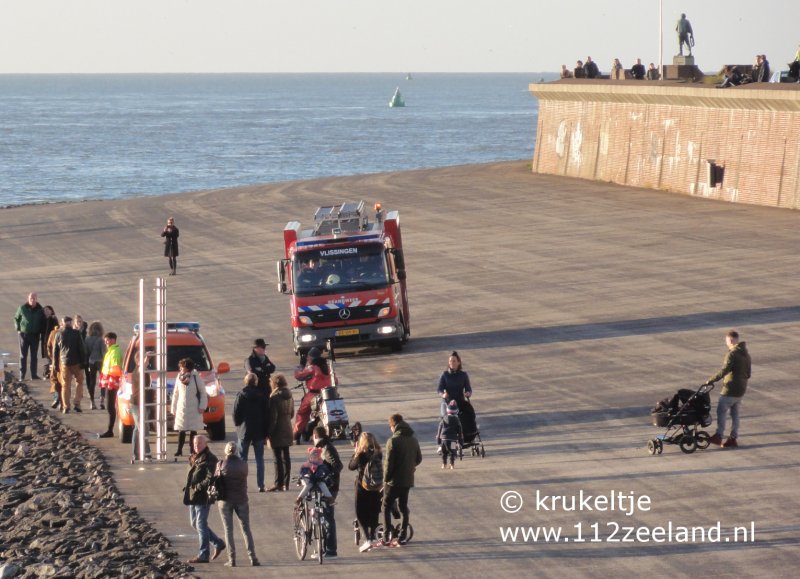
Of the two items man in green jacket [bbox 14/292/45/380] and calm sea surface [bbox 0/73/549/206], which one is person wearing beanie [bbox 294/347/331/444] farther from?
calm sea surface [bbox 0/73/549/206]

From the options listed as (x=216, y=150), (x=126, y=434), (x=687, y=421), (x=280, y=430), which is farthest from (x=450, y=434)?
(x=216, y=150)

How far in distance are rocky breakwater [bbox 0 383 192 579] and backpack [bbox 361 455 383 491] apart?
212 centimetres

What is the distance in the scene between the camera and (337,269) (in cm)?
2834

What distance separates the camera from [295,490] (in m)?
18.9

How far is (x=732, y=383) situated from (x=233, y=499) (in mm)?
7573

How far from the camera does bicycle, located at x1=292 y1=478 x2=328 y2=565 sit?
50.9 feet

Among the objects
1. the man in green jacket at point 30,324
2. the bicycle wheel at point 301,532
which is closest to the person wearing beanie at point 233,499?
the bicycle wheel at point 301,532

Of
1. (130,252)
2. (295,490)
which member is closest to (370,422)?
(295,490)

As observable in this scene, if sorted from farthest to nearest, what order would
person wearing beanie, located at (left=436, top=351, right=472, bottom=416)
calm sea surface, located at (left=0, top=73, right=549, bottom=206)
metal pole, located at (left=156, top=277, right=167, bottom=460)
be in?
calm sea surface, located at (left=0, top=73, right=549, bottom=206) < metal pole, located at (left=156, top=277, right=167, bottom=460) < person wearing beanie, located at (left=436, top=351, right=472, bottom=416)

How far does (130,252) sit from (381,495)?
32.4 metres

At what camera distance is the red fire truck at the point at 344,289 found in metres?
28.0

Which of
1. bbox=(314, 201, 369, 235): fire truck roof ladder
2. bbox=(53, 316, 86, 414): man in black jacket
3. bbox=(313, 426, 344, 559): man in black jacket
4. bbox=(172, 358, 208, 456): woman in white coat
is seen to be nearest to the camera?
bbox=(313, 426, 344, 559): man in black jacket

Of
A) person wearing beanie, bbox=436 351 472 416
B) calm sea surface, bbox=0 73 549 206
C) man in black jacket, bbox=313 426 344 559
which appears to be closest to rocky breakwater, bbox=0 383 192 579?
man in black jacket, bbox=313 426 344 559

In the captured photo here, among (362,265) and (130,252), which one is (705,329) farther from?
(130,252)
